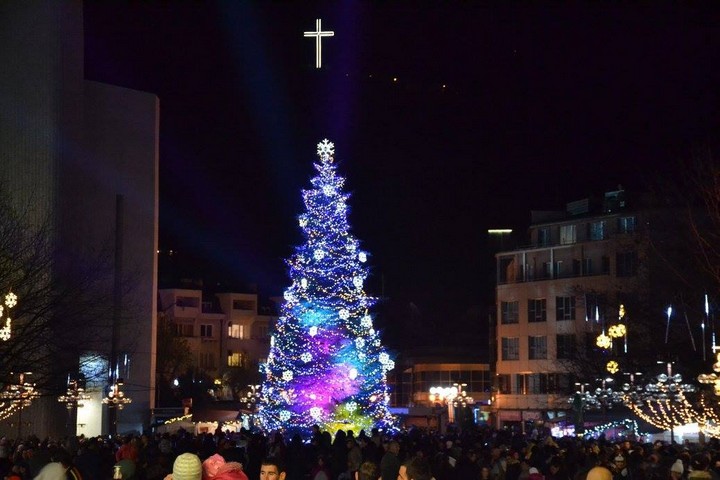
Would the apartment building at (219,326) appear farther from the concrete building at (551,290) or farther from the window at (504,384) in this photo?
the concrete building at (551,290)

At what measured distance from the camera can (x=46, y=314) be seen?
43062mm

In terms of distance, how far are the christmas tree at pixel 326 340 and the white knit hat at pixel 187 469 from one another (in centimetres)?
4329

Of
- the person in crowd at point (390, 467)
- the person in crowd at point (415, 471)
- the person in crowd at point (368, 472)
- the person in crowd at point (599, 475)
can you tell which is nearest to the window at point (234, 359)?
the person in crowd at point (390, 467)

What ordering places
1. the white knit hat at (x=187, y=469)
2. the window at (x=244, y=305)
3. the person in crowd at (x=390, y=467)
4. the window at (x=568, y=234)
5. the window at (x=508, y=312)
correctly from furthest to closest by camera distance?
the window at (x=244, y=305), the window at (x=508, y=312), the window at (x=568, y=234), the person in crowd at (x=390, y=467), the white knit hat at (x=187, y=469)

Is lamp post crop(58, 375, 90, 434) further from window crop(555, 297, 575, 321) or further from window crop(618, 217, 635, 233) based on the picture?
window crop(555, 297, 575, 321)

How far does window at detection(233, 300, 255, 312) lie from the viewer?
126 metres

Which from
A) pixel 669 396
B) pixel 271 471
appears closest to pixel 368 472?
pixel 271 471

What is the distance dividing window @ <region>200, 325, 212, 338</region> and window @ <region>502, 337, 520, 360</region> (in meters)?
38.8

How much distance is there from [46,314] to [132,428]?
23.6m

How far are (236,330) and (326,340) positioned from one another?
248ft

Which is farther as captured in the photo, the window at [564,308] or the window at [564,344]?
the window at [564,308]

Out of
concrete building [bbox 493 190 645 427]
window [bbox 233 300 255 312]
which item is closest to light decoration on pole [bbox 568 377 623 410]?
concrete building [bbox 493 190 645 427]

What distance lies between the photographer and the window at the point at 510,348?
294ft

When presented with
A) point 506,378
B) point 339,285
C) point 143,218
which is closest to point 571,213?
point 506,378
